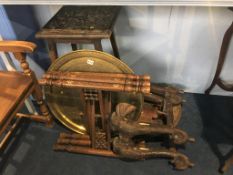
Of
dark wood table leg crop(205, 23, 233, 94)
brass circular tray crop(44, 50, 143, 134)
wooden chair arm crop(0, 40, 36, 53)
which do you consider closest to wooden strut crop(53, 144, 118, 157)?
brass circular tray crop(44, 50, 143, 134)

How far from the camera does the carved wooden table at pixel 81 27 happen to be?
135 centimetres

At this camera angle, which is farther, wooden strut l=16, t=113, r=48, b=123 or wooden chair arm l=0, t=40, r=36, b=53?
wooden strut l=16, t=113, r=48, b=123

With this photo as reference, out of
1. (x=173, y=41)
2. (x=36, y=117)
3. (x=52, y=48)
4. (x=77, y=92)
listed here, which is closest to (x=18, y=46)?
(x=52, y=48)

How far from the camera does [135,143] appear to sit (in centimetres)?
163

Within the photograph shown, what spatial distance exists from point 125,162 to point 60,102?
57 centimetres

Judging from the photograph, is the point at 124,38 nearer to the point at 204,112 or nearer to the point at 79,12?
the point at 79,12

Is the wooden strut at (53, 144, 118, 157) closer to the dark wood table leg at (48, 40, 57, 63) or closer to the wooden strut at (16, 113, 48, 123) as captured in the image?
the wooden strut at (16, 113, 48, 123)

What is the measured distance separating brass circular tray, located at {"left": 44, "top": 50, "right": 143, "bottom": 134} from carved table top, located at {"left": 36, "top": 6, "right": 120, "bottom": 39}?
0.33ft

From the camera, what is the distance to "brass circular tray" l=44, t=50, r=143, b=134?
1400 mm

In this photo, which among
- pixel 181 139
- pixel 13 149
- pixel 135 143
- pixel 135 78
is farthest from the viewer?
pixel 13 149

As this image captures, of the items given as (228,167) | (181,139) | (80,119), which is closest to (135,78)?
(181,139)

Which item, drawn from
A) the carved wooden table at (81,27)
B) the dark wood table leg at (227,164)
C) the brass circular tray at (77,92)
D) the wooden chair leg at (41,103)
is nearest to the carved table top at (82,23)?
the carved wooden table at (81,27)

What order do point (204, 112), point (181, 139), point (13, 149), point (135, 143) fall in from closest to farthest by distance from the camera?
point (181, 139) < point (135, 143) < point (13, 149) < point (204, 112)

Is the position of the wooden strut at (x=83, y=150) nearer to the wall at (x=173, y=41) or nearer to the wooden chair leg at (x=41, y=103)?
the wooden chair leg at (x=41, y=103)
